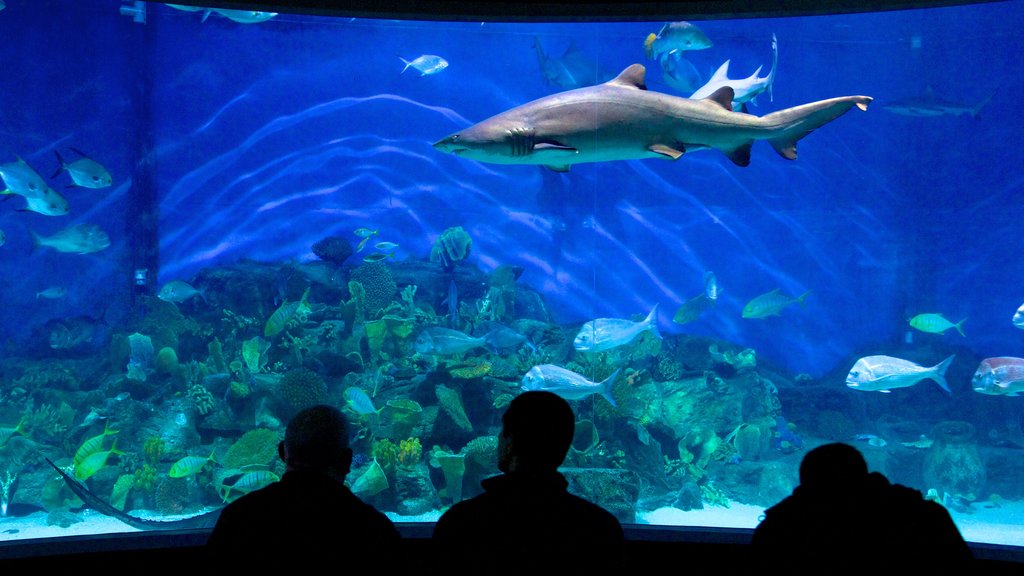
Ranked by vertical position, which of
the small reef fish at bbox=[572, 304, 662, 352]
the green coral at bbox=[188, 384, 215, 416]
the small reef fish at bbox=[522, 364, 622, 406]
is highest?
the small reef fish at bbox=[572, 304, 662, 352]

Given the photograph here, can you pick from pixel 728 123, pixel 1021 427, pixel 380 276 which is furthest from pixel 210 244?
pixel 1021 427

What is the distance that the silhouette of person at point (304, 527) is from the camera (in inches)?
63.0

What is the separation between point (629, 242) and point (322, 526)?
483 inches

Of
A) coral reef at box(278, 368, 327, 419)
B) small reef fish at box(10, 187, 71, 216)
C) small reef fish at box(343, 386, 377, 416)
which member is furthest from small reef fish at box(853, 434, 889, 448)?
small reef fish at box(10, 187, 71, 216)

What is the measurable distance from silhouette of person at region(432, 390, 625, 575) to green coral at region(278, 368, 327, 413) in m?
5.04

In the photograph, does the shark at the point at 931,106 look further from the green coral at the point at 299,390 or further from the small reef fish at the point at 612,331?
the green coral at the point at 299,390

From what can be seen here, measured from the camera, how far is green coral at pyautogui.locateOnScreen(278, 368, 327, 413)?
6.26 meters

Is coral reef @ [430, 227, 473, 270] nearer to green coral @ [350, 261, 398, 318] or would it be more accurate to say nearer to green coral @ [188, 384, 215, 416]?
green coral @ [350, 261, 398, 318]

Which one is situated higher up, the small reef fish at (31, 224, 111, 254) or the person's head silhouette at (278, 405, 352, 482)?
the small reef fish at (31, 224, 111, 254)

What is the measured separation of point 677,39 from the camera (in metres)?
6.75

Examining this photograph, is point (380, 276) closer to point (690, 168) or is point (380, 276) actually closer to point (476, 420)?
point (476, 420)

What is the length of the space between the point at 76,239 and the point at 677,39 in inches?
309

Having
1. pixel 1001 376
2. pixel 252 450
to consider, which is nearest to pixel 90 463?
pixel 252 450

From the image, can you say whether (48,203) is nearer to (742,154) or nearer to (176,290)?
(176,290)
